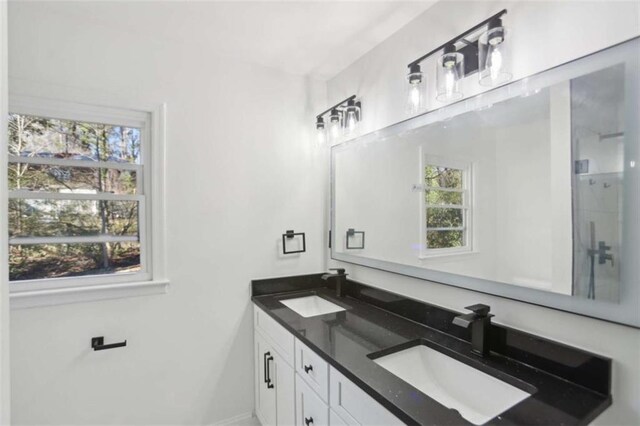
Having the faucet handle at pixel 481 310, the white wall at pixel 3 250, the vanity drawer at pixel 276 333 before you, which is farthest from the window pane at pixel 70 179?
the faucet handle at pixel 481 310

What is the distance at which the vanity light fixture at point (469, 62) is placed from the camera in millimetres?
1218

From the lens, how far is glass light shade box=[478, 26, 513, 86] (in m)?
1.21

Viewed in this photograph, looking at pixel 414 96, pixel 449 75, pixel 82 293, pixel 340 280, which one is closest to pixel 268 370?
pixel 340 280

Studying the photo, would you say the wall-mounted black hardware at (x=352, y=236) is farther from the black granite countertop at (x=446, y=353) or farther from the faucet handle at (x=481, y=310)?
the faucet handle at (x=481, y=310)

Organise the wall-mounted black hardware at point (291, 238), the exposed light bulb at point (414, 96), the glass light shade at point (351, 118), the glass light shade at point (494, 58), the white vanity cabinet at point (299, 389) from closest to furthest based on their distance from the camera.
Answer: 1. the white vanity cabinet at point (299, 389)
2. the glass light shade at point (494, 58)
3. the exposed light bulb at point (414, 96)
4. the glass light shade at point (351, 118)
5. the wall-mounted black hardware at point (291, 238)

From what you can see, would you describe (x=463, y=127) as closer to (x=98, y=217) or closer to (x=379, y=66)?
(x=379, y=66)

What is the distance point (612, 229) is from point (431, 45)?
1144 mm

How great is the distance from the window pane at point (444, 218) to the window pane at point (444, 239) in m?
0.03

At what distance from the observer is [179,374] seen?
1974 millimetres

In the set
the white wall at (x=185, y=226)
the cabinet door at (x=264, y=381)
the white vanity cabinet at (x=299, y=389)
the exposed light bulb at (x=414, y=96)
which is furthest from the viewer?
the cabinet door at (x=264, y=381)

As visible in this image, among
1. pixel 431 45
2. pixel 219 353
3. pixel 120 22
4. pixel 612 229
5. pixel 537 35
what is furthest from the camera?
pixel 219 353

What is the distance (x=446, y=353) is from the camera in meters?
1.31

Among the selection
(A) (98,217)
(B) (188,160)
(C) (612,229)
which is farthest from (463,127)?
(A) (98,217)

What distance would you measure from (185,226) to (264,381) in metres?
1.10
